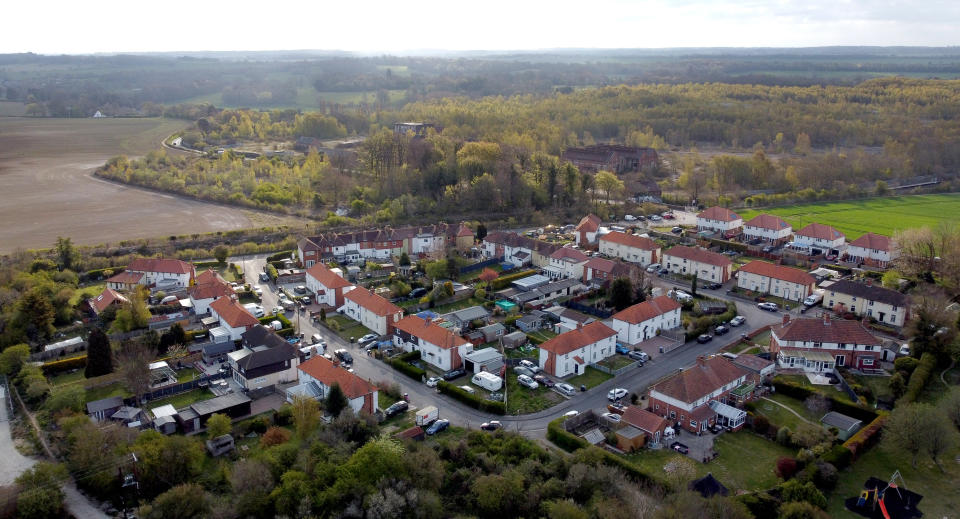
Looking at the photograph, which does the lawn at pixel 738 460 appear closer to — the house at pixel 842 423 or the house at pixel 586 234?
the house at pixel 842 423

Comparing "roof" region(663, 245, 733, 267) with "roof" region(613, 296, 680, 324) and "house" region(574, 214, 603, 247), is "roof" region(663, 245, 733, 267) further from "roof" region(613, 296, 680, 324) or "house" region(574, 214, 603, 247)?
"roof" region(613, 296, 680, 324)

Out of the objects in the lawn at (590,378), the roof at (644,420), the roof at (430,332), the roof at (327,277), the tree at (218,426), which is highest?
the roof at (327,277)

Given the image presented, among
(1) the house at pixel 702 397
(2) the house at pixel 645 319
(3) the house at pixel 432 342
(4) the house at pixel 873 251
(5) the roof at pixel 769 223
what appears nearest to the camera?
(1) the house at pixel 702 397

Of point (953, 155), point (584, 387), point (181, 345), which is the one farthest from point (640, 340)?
point (953, 155)

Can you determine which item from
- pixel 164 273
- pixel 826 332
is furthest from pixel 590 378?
pixel 164 273

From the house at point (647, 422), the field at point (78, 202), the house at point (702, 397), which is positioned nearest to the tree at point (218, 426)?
the house at point (647, 422)

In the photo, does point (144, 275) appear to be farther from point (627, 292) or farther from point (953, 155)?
point (953, 155)
